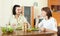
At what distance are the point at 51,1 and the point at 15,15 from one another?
5.72ft

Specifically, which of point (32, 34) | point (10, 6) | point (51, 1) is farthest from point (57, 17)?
point (32, 34)

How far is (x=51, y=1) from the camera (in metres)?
5.08

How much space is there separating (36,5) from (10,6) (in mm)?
827

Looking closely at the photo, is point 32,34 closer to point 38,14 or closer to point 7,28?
point 7,28

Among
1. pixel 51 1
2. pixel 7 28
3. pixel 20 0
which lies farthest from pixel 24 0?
pixel 7 28

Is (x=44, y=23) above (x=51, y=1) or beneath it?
beneath

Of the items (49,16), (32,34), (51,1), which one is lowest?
(32,34)

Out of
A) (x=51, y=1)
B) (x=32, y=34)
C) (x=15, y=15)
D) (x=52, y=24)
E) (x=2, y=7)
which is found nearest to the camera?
(x=32, y=34)

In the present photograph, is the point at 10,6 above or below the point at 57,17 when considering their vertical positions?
above

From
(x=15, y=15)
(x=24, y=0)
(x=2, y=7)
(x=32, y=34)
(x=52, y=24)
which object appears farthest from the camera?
(x=24, y=0)

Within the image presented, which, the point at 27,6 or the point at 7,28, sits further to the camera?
the point at 27,6

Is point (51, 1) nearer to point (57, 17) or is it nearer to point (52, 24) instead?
point (57, 17)

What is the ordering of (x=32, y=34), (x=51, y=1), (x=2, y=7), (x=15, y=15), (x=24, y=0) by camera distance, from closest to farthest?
1. (x=32, y=34)
2. (x=15, y=15)
3. (x=2, y=7)
4. (x=24, y=0)
5. (x=51, y=1)

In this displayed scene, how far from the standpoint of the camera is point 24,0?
4742mm
